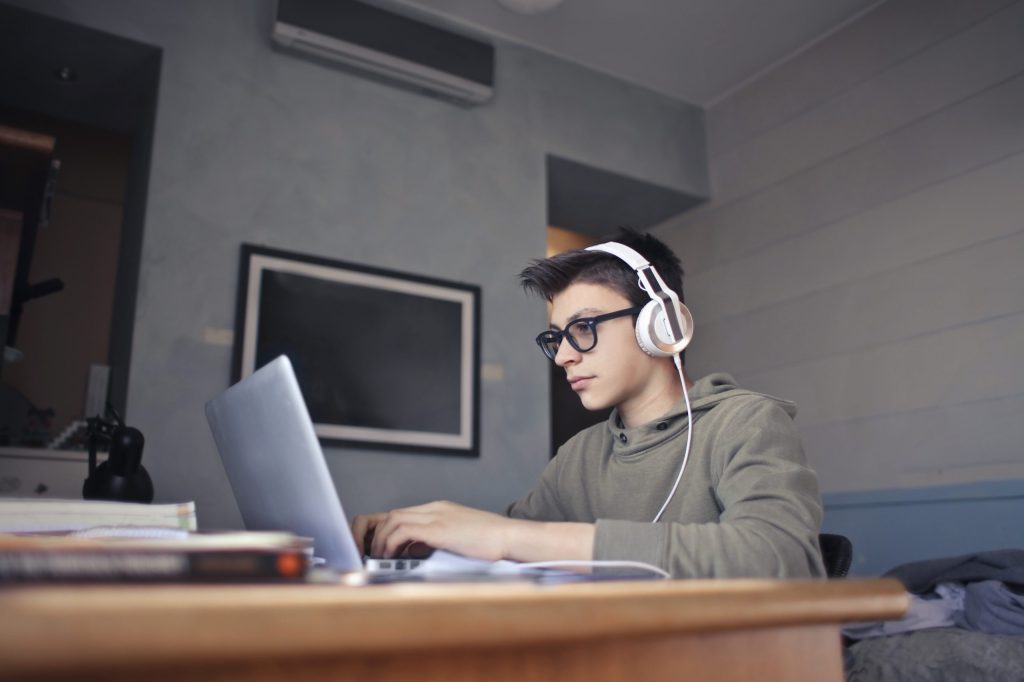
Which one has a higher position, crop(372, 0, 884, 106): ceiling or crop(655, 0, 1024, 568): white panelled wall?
crop(372, 0, 884, 106): ceiling

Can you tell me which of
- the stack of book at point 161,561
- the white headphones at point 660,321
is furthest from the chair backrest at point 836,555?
the stack of book at point 161,561

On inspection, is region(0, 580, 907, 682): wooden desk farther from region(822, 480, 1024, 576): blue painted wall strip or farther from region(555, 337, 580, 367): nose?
region(822, 480, 1024, 576): blue painted wall strip

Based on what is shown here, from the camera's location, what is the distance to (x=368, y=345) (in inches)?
112

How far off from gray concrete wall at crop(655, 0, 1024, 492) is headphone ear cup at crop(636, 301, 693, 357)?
1720 mm

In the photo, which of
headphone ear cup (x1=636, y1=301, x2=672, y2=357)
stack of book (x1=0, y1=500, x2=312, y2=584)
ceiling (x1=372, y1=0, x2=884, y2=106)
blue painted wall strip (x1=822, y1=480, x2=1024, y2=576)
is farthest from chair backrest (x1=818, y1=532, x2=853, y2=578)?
ceiling (x1=372, y1=0, x2=884, y2=106)

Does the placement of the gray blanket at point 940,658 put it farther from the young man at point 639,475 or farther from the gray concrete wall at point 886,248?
the gray concrete wall at point 886,248

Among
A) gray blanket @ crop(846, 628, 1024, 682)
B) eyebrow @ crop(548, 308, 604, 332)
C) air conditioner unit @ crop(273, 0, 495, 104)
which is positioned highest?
air conditioner unit @ crop(273, 0, 495, 104)

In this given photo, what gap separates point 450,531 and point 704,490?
1.75 ft

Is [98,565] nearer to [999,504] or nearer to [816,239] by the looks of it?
[999,504]

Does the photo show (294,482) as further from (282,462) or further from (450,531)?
(450,531)

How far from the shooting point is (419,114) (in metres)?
3.18

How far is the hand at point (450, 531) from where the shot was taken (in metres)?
0.83

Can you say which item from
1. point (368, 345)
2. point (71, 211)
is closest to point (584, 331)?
point (368, 345)

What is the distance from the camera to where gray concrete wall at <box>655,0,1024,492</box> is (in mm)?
2652
